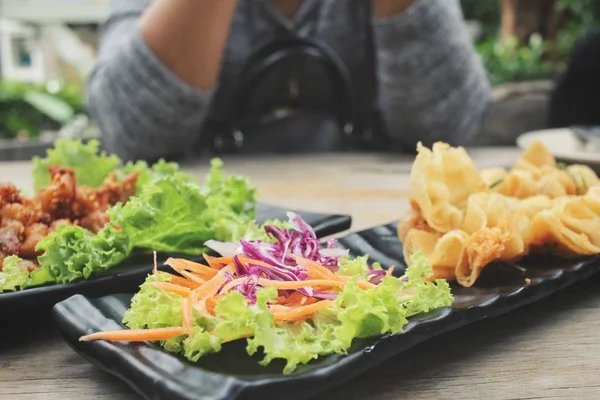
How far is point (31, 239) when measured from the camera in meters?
1.09

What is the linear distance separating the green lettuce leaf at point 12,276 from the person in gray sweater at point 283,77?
5.26 feet

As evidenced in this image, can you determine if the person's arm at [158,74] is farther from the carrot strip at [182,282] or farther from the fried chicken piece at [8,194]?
the carrot strip at [182,282]

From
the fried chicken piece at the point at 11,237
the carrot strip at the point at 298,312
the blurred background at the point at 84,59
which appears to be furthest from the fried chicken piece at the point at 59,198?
the blurred background at the point at 84,59

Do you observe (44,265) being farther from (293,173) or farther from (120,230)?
(293,173)

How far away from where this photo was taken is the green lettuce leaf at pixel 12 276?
955 millimetres

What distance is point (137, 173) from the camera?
1445 millimetres

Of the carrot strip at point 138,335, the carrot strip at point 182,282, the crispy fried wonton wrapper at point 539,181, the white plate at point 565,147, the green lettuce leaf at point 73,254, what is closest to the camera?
the carrot strip at point 138,335

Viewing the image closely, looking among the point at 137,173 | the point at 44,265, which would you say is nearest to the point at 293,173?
the point at 137,173

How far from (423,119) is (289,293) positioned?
2.23 meters

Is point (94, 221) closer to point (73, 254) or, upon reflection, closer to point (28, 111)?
point (73, 254)

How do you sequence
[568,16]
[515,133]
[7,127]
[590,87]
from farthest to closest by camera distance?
1. [568,16]
2. [515,133]
3. [7,127]
4. [590,87]

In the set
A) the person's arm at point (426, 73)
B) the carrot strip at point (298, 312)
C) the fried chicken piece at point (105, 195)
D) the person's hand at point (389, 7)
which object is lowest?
the carrot strip at point (298, 312)

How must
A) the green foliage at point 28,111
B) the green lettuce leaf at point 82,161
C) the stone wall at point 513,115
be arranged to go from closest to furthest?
the green lettuce leaf at point 82,161 < the green foliage at point 28,111 < the stone wall at point 513,115

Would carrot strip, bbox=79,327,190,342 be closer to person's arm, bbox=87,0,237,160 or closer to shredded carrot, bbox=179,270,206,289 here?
shredded carrot, bbox=179,270,206,289
